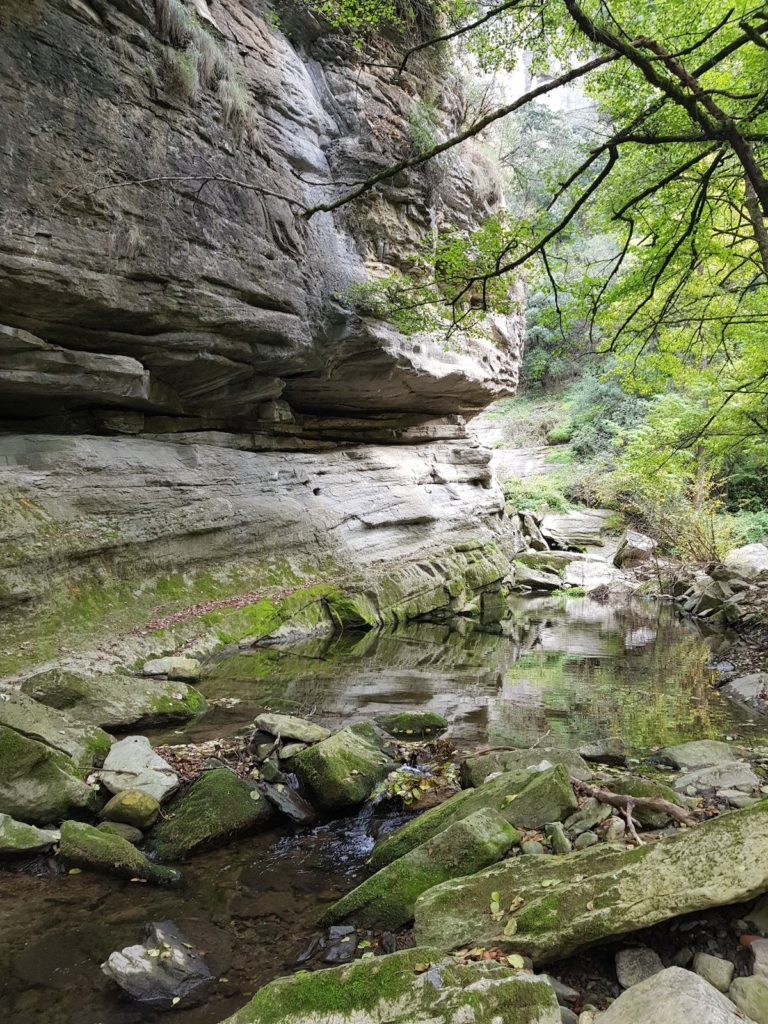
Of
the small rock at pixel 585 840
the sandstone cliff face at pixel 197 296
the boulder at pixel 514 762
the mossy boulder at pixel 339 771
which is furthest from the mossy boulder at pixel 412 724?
the sandstone cliff face at pixel 197 296

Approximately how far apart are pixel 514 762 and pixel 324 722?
3.30 m

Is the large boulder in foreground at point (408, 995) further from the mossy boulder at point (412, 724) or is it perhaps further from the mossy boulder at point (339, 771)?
the mossy boulder at point (412, 724)

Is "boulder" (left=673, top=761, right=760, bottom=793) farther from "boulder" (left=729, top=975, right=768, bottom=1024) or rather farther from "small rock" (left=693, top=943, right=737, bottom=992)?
"boulder" (left=729, top=975, right=768, bottom=1024)

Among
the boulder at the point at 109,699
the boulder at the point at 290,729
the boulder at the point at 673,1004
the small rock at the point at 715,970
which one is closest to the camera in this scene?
the boulder at the point at 673,1004

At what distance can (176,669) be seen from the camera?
A: 1055cm

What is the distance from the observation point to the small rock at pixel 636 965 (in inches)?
105

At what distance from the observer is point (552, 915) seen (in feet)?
9.56

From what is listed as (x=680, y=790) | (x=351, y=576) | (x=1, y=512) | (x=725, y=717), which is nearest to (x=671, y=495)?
(x=351, y=576)

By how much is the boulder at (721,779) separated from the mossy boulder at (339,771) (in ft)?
9.15

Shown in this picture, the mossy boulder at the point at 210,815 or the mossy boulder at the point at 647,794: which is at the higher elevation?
the mossy boulder at the point at 647,794

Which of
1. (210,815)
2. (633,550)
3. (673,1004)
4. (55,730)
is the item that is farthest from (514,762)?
(633,550)

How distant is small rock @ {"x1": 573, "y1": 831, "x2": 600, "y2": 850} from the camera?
386 centimetres

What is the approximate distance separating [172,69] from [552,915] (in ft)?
47.0

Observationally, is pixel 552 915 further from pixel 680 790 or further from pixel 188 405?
pixel 188 405
